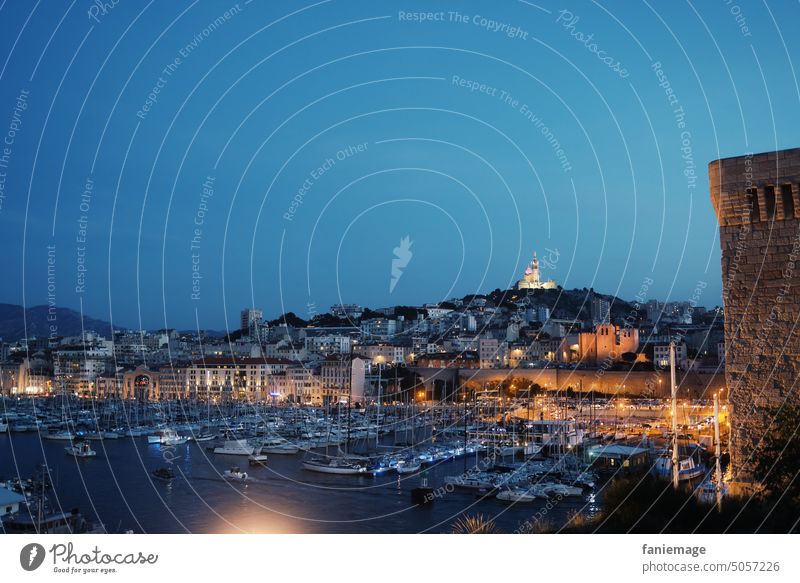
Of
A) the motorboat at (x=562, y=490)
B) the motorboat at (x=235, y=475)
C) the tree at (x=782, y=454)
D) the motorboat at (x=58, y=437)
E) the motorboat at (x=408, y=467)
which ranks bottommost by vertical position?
the motorboat at (x=58, y=437)

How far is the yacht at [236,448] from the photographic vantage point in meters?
22.5

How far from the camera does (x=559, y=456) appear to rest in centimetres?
1862

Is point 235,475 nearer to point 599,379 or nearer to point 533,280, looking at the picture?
point 599,379

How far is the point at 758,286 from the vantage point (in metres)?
5.32

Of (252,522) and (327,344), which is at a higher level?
(327,344)

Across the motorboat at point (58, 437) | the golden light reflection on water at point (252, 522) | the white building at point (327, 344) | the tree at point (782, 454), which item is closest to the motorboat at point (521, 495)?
the golden light reflection on water at point (252, 522)

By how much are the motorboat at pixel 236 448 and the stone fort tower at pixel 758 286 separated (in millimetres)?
18295

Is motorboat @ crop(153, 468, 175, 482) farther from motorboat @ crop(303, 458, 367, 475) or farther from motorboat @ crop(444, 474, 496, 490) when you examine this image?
motorboat @ crop(444, 474, 496, 490)

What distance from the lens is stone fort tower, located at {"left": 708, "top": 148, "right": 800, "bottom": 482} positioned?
519cm

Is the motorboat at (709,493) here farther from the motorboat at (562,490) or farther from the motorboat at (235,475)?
the motorboat at (235,475)

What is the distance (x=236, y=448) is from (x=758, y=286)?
A: 1917 cm

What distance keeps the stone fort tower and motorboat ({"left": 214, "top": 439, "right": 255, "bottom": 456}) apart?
720 inches

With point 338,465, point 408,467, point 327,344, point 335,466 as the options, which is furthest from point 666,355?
point 335,466

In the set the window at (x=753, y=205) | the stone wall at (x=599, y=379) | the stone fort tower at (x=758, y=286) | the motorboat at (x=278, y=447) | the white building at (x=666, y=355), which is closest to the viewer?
the stone fort tower at (x=758, y=286)
